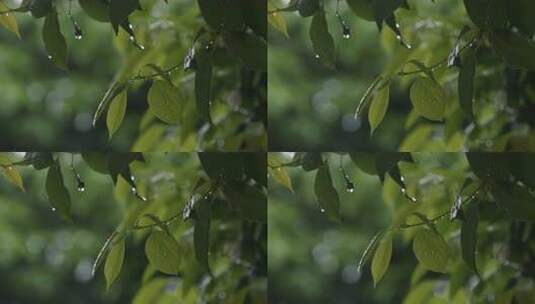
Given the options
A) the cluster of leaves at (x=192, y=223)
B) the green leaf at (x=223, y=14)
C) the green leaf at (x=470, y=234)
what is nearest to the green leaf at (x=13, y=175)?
the cluster of leaves at (x=192, y=223)

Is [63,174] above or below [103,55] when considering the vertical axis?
below

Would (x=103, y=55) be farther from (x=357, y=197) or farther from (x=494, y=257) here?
(x=494, y=257)

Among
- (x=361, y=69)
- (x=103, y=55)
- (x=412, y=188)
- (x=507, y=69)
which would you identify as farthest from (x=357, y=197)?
(x=103, y=55)

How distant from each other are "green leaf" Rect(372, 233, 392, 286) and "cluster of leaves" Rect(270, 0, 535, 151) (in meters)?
0.23

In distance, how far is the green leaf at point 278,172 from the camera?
7.93 feet

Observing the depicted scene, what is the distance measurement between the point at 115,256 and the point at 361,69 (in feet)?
2.43

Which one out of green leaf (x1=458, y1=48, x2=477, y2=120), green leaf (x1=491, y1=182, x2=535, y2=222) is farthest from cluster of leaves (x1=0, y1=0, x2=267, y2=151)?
green leaf (x1=491, y1=182, x2=535, y2=222)

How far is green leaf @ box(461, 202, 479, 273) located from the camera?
2.39 metres

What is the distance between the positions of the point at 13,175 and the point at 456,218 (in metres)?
1.06

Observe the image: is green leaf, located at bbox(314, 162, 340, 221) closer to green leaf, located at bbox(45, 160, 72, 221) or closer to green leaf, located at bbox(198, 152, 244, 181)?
green leaf, located at bbox(198, 152, 244, 181)

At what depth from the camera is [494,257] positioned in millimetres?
2410

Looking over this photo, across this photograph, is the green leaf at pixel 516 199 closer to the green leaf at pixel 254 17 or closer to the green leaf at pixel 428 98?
the green leaf at pixel 428 98

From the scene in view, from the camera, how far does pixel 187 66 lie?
94.2 inches

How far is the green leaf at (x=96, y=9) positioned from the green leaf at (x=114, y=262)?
21.0 inches
